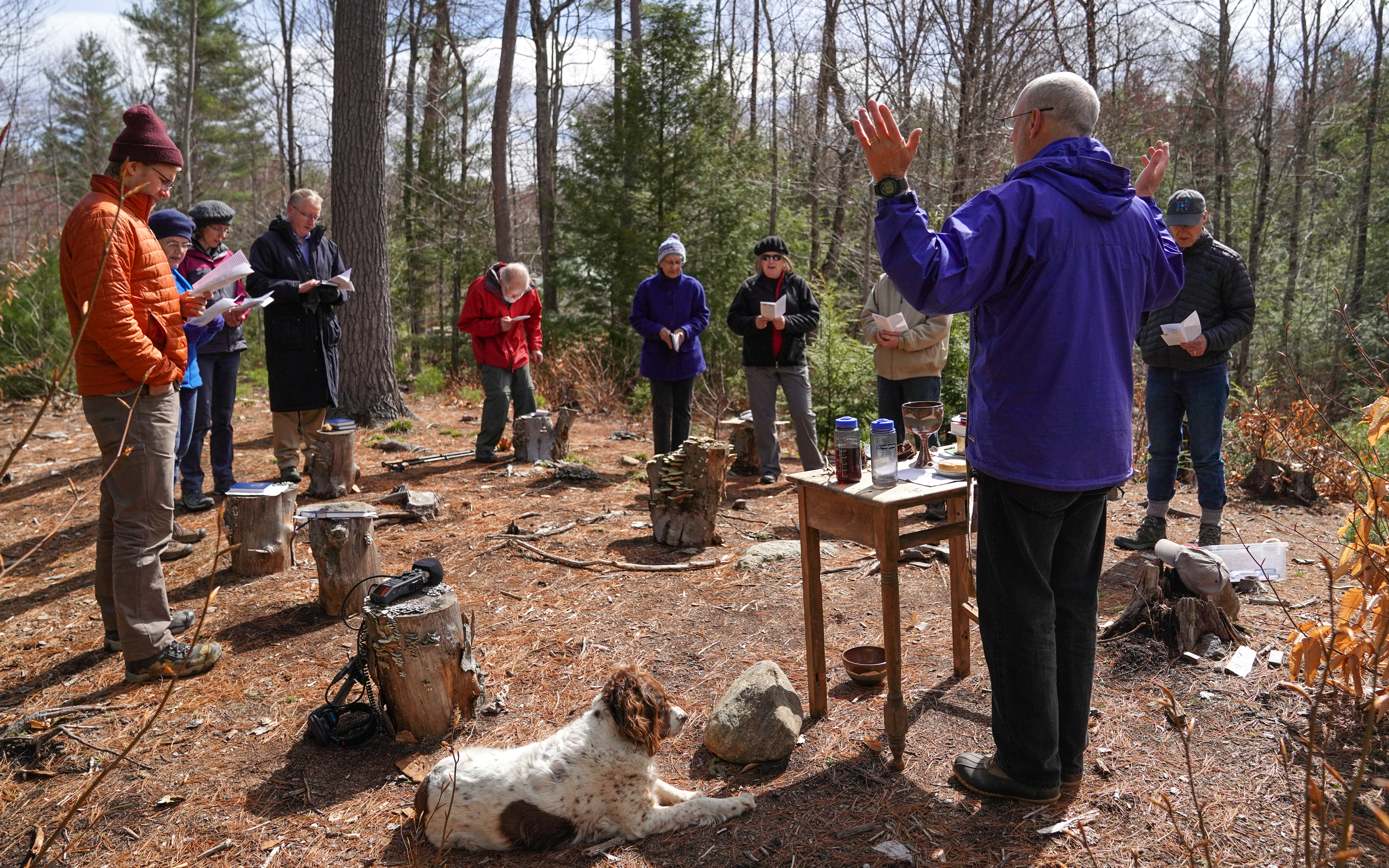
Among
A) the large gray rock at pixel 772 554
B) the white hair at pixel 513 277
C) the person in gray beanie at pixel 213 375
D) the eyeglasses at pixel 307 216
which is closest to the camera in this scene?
the large gray rock at pixel 772 554

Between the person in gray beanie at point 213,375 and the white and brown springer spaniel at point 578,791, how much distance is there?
460 cm

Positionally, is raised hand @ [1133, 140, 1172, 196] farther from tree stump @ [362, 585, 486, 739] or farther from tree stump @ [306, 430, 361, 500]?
tree stump @ [306, 430, 361, 500]

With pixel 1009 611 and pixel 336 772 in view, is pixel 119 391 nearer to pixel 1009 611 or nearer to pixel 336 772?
pixel 336 772

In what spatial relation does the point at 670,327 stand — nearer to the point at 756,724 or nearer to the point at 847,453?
the point at 847,453

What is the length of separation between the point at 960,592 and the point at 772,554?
186cm

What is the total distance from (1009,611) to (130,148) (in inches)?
159

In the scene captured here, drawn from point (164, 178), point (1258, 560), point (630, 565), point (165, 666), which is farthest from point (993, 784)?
point (164, 178)

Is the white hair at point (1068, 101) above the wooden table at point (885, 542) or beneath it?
above

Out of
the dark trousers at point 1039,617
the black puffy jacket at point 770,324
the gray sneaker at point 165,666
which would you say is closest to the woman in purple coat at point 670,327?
the black puffy jacket at point 770,324

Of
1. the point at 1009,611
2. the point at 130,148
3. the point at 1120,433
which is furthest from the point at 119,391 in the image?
the point at 1120,433

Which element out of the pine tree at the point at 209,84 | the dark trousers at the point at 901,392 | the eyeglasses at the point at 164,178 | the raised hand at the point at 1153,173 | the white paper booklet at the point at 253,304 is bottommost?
the dark trousers at the point at 901,392

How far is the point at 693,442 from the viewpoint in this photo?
234 inches

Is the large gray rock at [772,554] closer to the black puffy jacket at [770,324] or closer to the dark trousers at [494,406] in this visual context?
the black puffy jacket at [770,324]

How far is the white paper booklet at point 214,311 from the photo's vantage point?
486 centimetres
